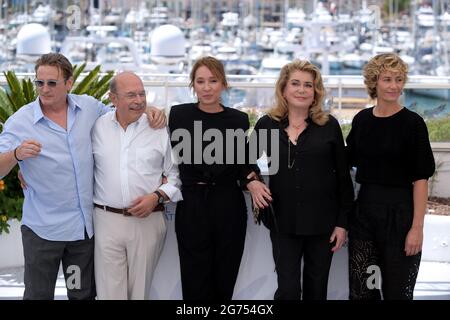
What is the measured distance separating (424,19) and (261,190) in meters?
33.9

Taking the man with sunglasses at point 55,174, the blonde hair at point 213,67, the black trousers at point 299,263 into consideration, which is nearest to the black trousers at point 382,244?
the black trousers at point 299,263

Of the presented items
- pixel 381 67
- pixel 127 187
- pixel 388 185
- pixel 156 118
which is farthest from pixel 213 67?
pixel 388 185

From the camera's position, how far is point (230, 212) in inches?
177

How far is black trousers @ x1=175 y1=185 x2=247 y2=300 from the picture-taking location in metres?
4.49

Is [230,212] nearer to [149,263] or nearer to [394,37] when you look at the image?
[149,263]

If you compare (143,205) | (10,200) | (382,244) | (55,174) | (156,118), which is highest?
(156,118)

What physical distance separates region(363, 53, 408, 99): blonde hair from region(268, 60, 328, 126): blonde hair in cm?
25

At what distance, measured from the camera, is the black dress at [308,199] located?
440 centimetres

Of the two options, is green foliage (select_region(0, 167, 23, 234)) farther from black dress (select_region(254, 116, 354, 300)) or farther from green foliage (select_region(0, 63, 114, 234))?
black dress (select_region(254, 116, 354, 300))

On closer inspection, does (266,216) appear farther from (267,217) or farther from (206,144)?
(206,144)

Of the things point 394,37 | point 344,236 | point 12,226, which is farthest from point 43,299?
point 394,37

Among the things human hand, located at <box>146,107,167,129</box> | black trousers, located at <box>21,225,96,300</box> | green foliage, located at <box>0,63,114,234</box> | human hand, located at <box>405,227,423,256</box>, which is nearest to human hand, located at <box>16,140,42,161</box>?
black trousers, located at <box>21,225,96,300</box>

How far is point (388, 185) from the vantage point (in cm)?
440

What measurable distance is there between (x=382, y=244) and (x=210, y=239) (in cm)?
92
